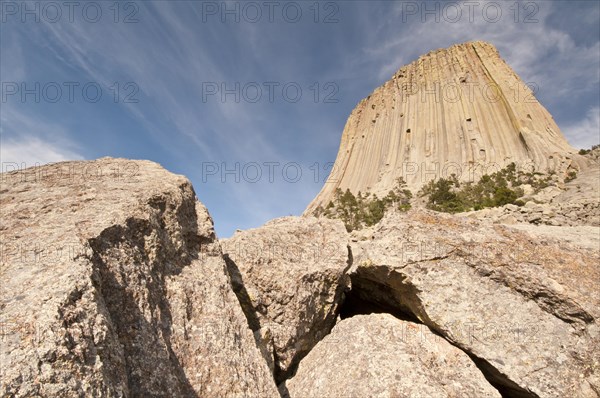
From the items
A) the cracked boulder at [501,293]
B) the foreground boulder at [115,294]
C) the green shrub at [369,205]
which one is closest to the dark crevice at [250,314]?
the foreground boulder at [115,294]

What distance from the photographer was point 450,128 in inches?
2862

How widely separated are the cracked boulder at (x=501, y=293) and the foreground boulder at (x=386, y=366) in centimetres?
47

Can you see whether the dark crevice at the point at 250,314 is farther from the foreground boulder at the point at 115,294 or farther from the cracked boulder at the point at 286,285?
the foreground boulder at the point at 115,294

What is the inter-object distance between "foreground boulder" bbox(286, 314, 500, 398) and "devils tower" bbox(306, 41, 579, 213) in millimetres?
59303

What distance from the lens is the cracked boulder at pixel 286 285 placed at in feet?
22.1

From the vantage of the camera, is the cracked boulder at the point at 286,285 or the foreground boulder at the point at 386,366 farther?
the cracked boulder at the point at 286,285

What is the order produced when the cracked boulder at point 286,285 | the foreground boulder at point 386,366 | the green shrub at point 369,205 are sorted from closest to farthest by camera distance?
1. the foreground boulder at point 386,366
2. the cracked boulder at point 286,285
3. the green shrub at point 369,205

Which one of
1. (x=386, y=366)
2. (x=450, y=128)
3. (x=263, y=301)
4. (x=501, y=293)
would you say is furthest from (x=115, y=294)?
(x=450, y=128)

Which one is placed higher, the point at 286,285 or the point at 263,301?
the point at 286,285

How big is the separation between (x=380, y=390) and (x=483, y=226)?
4.53 meters

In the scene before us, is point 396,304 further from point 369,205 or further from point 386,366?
point 369,205

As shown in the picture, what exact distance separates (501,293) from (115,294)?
6839mm

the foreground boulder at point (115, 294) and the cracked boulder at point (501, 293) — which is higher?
the foreground boulder at point (115, 294)

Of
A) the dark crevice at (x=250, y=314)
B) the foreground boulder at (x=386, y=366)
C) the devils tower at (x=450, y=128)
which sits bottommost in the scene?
the foreground boulder at (x=386, y=366)
